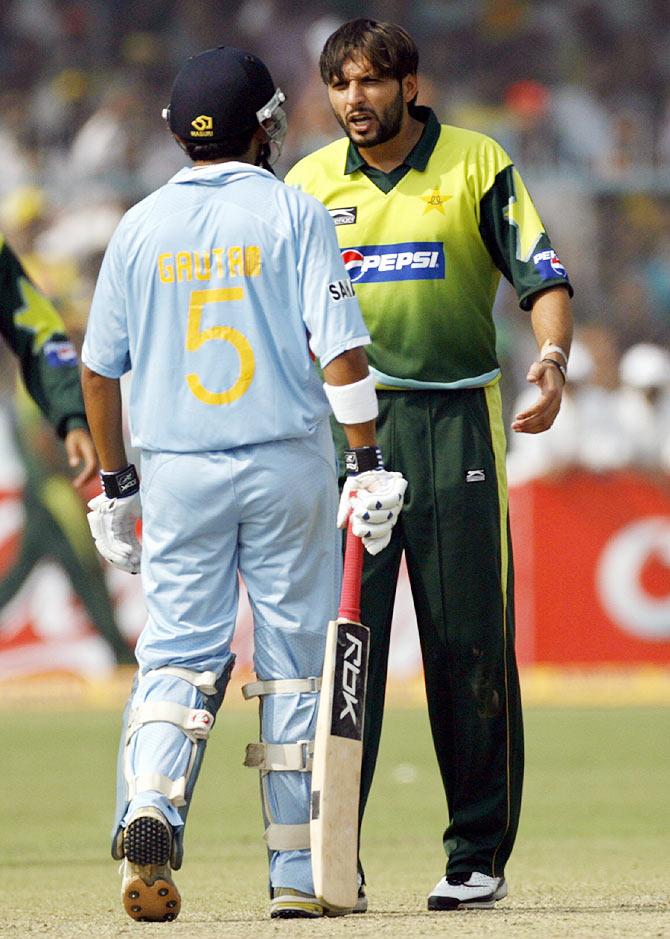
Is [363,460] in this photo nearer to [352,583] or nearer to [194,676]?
[352,583]

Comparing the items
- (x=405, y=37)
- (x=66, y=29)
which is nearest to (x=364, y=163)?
(x=405, y=37)

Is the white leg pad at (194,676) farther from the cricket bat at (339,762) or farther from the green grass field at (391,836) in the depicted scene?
the green grass field at (391,836)

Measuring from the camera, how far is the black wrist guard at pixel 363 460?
464cm

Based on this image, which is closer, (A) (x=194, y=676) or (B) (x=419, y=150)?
(A) (x=194, y=676)

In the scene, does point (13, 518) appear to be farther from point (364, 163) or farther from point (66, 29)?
point (364, 163)

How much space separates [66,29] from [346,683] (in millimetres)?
14411

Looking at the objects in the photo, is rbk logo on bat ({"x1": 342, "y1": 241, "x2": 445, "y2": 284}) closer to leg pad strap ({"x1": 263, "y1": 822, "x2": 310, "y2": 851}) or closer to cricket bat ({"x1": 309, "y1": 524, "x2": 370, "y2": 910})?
cricket bat ({"x1": 309, "y1": 524, "x2": 370, "y2": 910})

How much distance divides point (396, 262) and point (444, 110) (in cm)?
1241

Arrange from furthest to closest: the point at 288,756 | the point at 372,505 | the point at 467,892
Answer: the point at 467,892 → the point at 288,756 → the point at 372,505

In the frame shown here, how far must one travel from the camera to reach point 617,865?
6.35 metres

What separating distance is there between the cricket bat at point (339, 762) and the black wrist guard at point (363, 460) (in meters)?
0.16

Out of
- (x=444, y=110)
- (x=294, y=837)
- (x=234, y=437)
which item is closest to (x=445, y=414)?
(x=234, y=437)

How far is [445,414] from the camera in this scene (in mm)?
5297

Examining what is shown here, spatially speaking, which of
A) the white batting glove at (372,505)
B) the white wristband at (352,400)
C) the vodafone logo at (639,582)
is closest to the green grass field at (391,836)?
the white batting glove at (372,505)
